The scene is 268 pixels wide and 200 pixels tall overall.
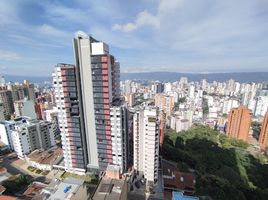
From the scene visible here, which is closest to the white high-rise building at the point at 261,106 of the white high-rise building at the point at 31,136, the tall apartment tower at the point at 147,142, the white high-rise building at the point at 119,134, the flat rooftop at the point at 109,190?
the tall apartment tower at the point at 147,142

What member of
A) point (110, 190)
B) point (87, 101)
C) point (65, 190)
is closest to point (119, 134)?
point (87, 101)

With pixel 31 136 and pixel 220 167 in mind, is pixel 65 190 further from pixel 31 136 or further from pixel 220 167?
pixel 220 167

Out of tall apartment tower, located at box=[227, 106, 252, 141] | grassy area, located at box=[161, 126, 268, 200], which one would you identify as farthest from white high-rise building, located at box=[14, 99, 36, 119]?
tall apartment tower, located at box=[227, 106, 252, 141]

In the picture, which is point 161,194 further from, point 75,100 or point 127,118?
point 75,100

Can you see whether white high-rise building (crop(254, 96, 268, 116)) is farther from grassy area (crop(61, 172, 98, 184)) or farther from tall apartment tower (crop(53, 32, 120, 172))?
grassy area (crop(61, 172, 98, 184))

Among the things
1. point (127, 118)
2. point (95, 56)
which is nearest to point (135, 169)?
point (127, 118)

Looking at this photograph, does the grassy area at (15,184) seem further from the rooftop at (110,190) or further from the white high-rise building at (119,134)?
the rooftop at (110,190)
